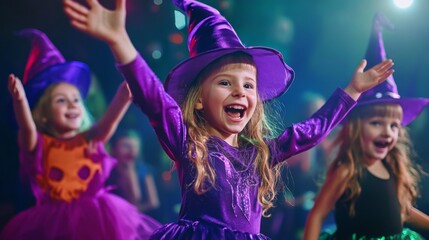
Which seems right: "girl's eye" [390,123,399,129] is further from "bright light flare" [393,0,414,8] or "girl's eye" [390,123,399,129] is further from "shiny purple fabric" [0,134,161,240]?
"shiny purple fabric" [0,134,161,240]

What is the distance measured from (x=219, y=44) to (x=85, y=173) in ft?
3.01

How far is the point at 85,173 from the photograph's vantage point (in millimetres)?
2277

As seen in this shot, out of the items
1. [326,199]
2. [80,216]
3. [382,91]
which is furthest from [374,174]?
[80,216]

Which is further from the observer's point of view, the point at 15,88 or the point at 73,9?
the point at 15,88

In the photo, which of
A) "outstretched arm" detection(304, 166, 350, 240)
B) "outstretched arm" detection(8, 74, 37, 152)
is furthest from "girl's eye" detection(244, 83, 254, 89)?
"outstretched arm" detection(8, 74, 37, 152)

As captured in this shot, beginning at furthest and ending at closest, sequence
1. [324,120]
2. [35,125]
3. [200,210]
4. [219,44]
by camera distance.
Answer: [35,125] → [324,120] → [219,44] → [200,210]

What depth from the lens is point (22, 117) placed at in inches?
86.7

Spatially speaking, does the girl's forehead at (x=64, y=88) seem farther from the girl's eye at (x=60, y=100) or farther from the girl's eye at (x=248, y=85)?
the girl's eye at (x=248, y=85)

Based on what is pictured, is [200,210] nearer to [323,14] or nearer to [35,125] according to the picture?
[35,125]

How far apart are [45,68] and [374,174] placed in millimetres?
1523

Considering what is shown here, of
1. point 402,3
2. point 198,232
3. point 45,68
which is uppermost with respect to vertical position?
point 402,3

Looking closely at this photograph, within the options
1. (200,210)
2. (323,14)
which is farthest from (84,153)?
(323,14)

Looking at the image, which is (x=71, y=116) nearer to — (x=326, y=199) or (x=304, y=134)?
(x=304, y=134)

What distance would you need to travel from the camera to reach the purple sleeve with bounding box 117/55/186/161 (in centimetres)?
148
